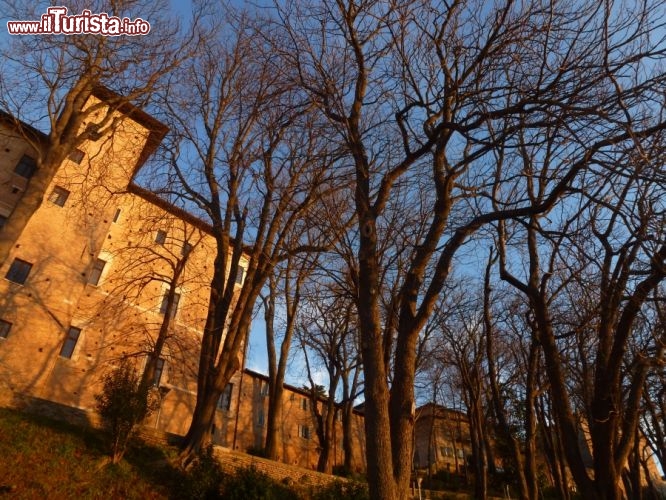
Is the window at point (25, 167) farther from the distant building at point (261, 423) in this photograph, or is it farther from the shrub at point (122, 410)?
the distant building at point (261, 423)

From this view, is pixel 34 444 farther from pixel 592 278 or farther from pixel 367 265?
pixel 592 278

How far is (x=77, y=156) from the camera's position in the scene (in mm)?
21531

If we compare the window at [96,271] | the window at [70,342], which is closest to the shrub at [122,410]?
the window at [70,342]

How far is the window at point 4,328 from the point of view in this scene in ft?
55.6

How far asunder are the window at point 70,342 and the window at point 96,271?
2.49 meters

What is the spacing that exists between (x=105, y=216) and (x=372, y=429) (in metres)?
20.3

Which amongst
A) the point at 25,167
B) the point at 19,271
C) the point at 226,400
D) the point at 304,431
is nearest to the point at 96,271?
the point at 19,271

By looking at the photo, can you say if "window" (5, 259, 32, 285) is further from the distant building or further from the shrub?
the distant building

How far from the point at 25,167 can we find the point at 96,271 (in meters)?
5.52

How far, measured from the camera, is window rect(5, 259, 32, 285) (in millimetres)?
17891

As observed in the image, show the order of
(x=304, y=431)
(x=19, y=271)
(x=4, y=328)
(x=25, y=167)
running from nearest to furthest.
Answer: (x=4, y=328) → (x=19, y=271) → (x=25, y=167) → (x=304, y=431)

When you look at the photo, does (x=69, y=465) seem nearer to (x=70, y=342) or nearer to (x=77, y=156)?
(x=70, y=342)

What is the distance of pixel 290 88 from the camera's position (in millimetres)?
7637

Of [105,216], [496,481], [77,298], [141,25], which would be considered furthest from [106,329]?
[496,481]
